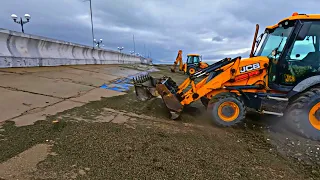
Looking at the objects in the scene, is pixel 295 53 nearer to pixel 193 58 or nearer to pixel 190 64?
pixel 190 64

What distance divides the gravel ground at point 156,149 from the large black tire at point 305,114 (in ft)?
0.60

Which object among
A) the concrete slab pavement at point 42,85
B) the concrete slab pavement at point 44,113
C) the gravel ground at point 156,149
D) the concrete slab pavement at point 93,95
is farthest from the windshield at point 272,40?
the concrete slab pavement at point 42,85

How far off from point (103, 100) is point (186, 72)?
53.9ft

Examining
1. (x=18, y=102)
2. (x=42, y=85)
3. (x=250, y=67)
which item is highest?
(x=250, y=67)

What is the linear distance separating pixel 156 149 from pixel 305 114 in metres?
3.00

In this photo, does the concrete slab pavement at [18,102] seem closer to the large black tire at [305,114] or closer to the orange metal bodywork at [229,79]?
the orange metal bodywork at [229,79]

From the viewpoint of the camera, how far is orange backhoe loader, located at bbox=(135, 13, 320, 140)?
4.26 metres

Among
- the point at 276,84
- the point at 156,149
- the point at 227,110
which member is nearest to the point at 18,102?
the point at 156,149

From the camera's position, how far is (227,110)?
4.55 meters

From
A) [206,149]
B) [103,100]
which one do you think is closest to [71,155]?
[206,149]

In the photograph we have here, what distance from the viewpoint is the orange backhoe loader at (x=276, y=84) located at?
14.0 ft

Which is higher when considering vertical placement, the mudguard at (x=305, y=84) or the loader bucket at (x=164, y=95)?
the mudguard at (x=305, y=84)

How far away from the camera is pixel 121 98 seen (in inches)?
247

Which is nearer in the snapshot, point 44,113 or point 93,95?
point 44,113
